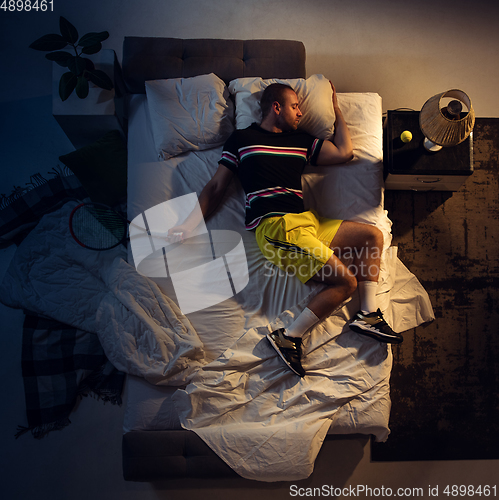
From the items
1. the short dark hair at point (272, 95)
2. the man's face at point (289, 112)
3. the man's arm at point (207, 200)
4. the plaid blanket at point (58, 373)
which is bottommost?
the plaid blanket at point (58, 373)

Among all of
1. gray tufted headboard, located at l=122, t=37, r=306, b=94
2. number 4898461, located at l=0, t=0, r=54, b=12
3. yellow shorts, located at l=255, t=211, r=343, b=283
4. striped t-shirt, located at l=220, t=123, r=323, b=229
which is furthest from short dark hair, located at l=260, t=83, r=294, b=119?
number 4898461, located at l=0, t=0, r=54, b=12

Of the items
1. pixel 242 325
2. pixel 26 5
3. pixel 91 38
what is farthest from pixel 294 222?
pixel 26 5

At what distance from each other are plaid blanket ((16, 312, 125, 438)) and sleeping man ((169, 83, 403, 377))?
0.88m

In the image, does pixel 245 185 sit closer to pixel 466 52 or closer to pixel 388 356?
pixel 388 356

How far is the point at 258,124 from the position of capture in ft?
6.55

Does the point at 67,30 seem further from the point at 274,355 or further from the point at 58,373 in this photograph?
the point at 274,355

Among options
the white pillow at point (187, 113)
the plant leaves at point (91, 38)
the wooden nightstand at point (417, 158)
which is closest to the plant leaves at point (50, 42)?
the plant leaves at point (91, 38)

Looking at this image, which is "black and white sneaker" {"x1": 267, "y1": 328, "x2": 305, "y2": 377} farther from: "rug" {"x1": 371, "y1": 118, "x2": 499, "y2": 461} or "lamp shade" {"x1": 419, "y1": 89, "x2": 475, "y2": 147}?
"lamp shade" {"x1": 419, "y1": 89, "x2": 475, "y2": 147}

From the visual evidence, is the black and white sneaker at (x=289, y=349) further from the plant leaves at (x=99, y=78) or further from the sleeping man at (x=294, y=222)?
the plant leaves at (x=99, y=78)

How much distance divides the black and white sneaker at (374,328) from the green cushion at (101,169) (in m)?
1.51

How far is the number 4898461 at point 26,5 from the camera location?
2.61 meters

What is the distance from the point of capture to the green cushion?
212 cm

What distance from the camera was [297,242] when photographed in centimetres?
183

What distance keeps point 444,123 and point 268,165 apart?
2.82 feet
